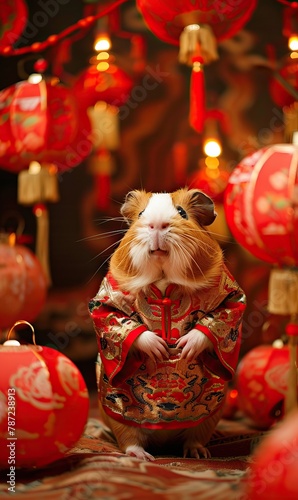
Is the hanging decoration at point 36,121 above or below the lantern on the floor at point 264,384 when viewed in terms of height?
above

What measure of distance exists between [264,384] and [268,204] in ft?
2.87

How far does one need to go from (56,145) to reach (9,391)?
1400 mm

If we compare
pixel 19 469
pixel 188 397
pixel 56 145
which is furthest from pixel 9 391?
pixel 56 145

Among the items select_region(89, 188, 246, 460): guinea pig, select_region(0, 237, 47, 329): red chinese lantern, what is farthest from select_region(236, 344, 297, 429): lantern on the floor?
select_region(0, 237, 47, 329): red chinese lantern

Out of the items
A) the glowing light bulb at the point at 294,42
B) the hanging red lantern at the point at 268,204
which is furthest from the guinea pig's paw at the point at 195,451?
the glowing light bulb at the point at 294,42

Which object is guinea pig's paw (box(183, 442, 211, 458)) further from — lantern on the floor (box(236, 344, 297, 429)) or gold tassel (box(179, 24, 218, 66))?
gold tassel (box(179, 24, 218, 66))

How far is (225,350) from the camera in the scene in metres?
2.26

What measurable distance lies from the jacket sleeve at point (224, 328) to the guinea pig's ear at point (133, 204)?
328mm

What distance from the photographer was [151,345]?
Result: 221 centimetres

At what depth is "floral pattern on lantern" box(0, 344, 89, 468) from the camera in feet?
6.12

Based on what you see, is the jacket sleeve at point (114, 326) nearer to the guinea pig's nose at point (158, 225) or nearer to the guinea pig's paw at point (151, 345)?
the guinea pig's paw at point (151, 345)

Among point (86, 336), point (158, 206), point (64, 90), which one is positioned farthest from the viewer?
point (86, 336)

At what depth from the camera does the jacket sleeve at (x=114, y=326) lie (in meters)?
2.24

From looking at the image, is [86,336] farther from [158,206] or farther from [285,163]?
[285,163]
